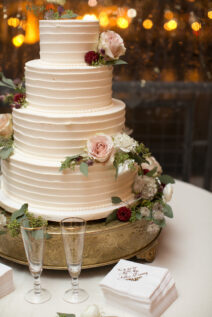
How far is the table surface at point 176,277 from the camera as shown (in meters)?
2.16

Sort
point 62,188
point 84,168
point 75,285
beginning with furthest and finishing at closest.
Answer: point 62,188
point 84,168
point 75,285

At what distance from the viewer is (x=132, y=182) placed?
9.01 ft

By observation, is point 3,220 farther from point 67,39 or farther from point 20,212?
point 67,39

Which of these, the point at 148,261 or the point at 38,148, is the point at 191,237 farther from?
the point at 38,148

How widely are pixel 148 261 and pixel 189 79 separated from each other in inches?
135

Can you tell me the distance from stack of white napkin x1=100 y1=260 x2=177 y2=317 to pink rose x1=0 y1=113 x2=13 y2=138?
3.66ft

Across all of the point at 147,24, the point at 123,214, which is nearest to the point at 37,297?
the point at 123,214

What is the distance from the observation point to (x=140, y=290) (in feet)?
6.87

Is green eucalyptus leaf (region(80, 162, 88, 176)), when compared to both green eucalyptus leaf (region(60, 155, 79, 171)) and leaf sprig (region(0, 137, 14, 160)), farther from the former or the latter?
leaf sprig (region(0, 137, 14, 160))

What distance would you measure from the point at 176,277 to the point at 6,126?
1.36 metres

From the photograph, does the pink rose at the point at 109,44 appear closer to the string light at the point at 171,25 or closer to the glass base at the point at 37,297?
the glass base at the point at 37,297

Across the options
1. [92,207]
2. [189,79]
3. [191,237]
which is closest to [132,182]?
[92,207]

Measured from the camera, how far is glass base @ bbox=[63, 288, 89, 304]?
87.4 inches

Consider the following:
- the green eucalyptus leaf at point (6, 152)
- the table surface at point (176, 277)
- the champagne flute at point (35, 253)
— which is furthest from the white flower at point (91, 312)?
the green eucalyptus leaf at point (6, 152)
